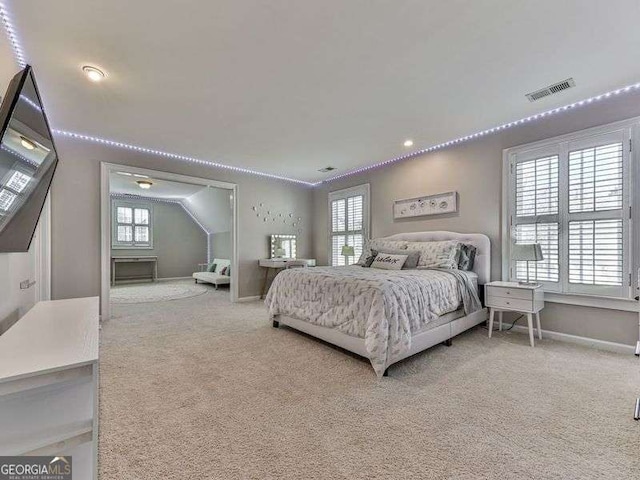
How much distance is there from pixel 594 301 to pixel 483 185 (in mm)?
1775

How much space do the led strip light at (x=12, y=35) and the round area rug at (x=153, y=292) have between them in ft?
13.6

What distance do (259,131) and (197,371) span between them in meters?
2.84

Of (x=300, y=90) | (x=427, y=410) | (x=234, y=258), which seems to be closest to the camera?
(x=427, y=410)

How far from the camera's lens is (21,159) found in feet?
5.30

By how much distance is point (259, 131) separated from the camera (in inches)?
147

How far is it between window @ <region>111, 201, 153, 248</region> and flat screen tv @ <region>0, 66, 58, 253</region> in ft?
22.4

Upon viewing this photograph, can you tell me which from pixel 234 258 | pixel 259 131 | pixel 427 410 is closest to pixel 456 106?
pixel 259 131

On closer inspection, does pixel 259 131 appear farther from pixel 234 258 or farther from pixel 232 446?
pixel 232 446

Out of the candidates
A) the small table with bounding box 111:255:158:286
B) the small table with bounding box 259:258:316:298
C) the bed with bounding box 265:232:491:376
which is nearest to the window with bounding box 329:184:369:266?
the small table with bounding box 259:258:316:298

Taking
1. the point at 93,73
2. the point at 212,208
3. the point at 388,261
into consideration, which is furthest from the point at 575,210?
the point at 212,208

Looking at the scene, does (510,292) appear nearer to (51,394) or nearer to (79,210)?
(51,394)

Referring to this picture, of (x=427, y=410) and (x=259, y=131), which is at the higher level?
(x=259, y=131)

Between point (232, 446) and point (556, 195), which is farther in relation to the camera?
point (556, 195)

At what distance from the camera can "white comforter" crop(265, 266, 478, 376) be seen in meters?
2.37
